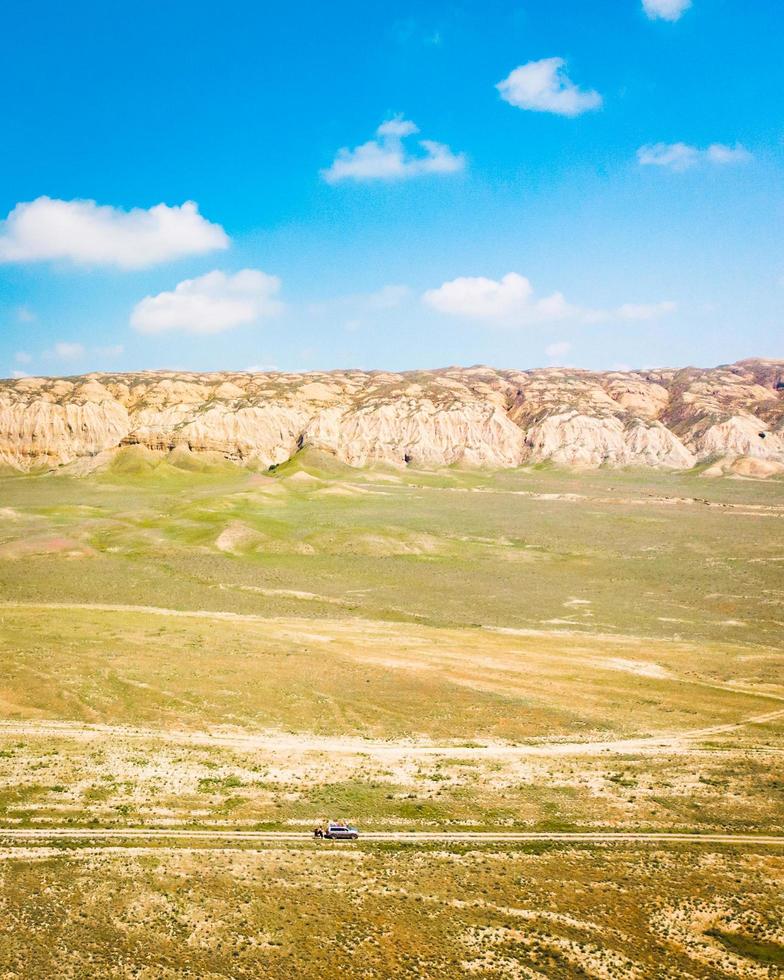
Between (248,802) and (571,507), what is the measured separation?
111m

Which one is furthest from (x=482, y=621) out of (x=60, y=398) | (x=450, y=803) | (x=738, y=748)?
(x=60, y=398)

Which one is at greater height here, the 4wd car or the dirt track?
the 4wd car

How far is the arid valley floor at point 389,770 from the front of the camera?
19000 mm

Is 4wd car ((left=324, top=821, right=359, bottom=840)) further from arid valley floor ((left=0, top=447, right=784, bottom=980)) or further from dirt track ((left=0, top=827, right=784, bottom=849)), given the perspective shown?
arid valley floor ((left=0, top=447, right=784, bottom=980))

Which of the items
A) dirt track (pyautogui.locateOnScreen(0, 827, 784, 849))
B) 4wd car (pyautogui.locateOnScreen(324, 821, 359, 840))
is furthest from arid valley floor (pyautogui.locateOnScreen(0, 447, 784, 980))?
4wd car (pyautogui.locateOnScreen(324, 821, 359, 840))

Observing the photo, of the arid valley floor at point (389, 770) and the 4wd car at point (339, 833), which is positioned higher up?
the 4wd car at point (339, 833)

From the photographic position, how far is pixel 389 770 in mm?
29312

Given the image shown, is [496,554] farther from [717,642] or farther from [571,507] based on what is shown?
[571,507]

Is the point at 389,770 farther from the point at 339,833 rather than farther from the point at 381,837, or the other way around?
the point at 339,833

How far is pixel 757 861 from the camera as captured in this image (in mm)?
23047

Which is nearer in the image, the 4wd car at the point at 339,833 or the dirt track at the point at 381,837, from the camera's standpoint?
the dirt track at the point at 381,837

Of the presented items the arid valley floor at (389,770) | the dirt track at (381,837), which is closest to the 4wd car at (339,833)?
the dirt track at (381,837)

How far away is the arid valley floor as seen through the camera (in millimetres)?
19000

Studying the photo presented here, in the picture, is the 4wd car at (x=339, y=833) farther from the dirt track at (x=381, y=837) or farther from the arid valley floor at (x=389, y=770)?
the arid valley floor at (x=389, y=770)
